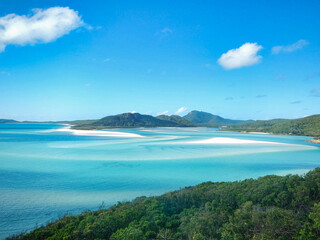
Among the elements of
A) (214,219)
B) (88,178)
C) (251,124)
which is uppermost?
(251,124)

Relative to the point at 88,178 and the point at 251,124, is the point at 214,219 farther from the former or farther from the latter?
the point at 251,124

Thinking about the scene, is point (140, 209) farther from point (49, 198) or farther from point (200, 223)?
point (49, 198)

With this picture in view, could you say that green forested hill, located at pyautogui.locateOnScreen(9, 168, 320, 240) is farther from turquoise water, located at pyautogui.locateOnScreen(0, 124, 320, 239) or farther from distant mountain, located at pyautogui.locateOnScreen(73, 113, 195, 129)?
distant mountain, located at pyautogui.locateOnScreen(73, 113, 195, 129)

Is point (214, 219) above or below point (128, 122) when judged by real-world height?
below

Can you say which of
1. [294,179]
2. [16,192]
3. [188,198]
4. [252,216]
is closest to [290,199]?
[294,179]

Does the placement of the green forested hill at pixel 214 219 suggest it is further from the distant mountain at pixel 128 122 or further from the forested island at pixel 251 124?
the distant mountain at pixel 128 122

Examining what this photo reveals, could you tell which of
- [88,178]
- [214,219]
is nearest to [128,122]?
[88,178]

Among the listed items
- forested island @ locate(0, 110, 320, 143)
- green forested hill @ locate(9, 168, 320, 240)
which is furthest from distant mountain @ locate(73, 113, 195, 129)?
green forested hill @ locate(9, 168, 320, 240)

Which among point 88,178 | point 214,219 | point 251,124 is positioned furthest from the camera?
point 251,124

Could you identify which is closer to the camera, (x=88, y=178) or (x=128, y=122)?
(x=88, y=178)
